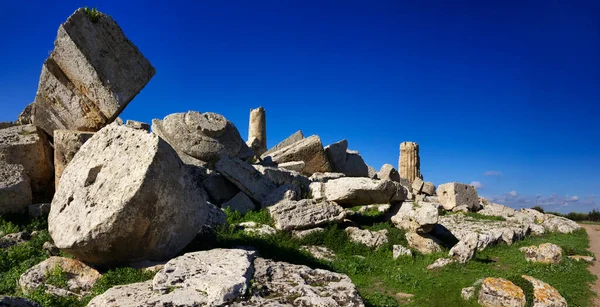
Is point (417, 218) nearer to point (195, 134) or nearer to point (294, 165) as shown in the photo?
point (294, 165)

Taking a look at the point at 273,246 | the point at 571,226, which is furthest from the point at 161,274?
the point at 571,226

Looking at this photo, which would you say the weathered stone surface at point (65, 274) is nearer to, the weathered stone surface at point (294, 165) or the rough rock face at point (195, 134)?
the rough rock face at point (195, 134)

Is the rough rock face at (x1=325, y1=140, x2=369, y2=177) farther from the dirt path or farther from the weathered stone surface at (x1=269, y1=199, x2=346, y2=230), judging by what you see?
the dirt path

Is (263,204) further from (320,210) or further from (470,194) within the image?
(470,194)

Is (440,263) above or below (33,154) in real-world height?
below

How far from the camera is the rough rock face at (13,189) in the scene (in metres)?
9.47

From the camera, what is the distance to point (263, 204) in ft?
40.4

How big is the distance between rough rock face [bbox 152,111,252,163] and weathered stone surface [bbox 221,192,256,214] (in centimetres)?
195

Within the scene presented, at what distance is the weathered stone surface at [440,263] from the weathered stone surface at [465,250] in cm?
21

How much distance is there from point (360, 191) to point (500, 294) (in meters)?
5.41

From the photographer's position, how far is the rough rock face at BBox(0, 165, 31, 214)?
31.1 feet

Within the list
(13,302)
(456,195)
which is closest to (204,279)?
(13,302)

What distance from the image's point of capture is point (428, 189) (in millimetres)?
24969

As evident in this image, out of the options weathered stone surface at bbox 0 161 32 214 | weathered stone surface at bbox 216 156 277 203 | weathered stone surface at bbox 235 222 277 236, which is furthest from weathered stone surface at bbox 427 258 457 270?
weathered stone surface at bbox 0 161 32 214
